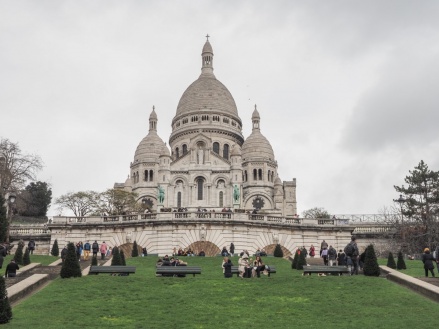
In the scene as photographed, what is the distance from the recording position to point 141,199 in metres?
97.0

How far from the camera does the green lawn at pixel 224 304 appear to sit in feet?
57.7

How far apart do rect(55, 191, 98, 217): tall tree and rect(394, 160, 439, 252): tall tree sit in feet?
129

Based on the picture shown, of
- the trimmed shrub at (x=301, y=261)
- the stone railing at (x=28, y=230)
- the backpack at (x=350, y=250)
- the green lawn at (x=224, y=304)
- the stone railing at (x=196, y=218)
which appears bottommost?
the green lawn at (x=224, y=304)

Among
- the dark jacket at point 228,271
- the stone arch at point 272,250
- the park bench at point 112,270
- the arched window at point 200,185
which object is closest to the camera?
the dark jacket at point 228,271

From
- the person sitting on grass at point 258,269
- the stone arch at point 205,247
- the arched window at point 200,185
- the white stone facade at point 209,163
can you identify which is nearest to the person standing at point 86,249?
the stone arch at point 205,247

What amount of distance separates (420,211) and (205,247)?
2071cm

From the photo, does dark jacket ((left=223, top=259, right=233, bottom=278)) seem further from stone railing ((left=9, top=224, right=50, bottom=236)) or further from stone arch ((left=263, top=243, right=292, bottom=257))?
stone railing ((left=9, top=224, right=50, bottom=236))

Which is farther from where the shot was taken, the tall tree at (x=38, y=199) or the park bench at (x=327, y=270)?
the tall tree at (x=38, y=199)

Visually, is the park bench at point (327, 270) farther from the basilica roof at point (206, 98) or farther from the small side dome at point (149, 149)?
the basilica roof at point (206, 98)

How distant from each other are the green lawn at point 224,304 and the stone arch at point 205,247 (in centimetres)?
1771

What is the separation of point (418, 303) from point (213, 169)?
72.2 metres

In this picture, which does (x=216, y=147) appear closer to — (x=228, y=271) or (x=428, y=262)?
(x=228, y=271)

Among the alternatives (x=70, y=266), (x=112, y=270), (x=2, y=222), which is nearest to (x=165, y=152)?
(x=2, y=222)

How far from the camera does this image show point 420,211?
179ft
